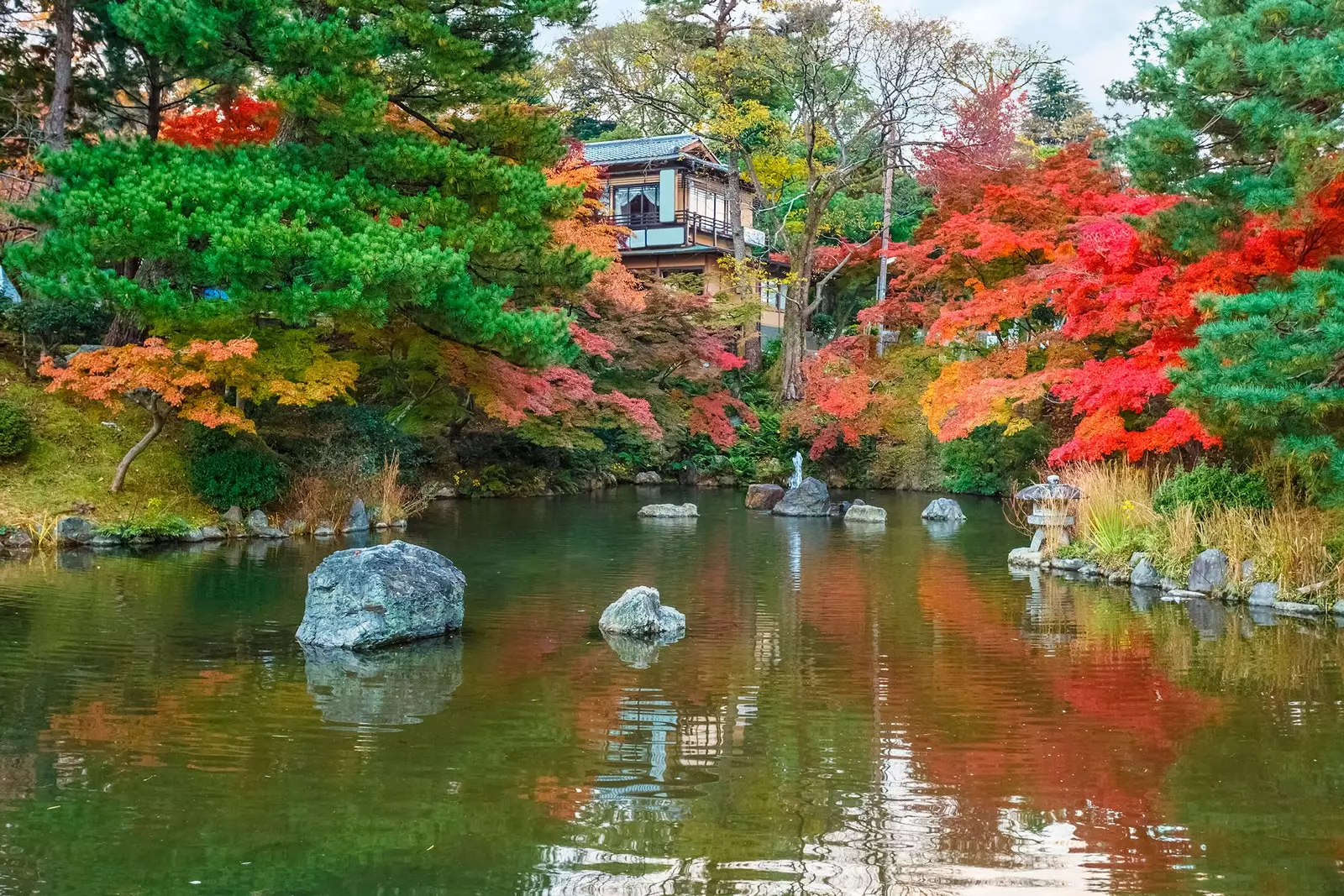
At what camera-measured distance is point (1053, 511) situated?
1321 centimetres

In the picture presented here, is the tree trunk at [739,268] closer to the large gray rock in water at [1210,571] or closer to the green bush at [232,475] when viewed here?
the green bush at [232,475]

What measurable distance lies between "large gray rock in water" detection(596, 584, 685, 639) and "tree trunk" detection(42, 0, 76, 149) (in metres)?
11.2

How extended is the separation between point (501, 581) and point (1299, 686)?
23.2ft

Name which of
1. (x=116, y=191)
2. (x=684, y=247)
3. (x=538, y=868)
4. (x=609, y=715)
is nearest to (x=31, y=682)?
(x=609, y=715)

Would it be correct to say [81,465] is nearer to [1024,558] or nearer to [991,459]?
[1024,558]

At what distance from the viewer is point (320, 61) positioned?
517 inches

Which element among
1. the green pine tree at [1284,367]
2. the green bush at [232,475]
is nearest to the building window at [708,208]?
the green bush at [232,475]

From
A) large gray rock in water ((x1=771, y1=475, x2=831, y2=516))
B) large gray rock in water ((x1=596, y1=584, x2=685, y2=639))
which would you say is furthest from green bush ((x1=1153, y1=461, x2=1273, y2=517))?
large gray rock in water ((x1=771, y1=475, x2=831, y2=516))

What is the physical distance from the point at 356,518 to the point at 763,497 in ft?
27.7

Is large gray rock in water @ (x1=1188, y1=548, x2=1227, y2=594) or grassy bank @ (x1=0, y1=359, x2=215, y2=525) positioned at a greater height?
grassy bank @ (x1=0, y1=359, x2=215, y2=525)

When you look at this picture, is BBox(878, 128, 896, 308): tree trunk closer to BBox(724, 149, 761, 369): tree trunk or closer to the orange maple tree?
BBox(724, 149, 761, 369): tree trunk

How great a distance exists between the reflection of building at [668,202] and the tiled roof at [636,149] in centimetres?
2

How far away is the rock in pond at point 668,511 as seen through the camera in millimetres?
19078

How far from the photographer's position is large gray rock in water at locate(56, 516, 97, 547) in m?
13.1
